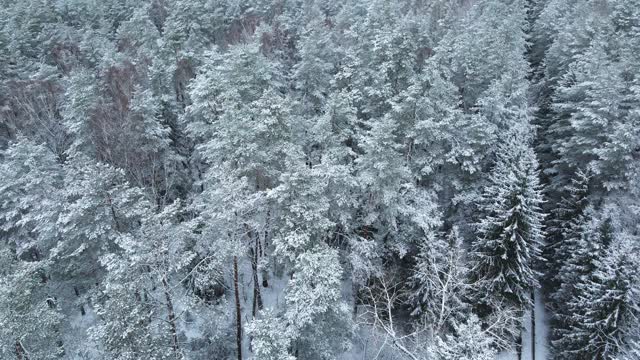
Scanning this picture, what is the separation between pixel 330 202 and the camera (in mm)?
21984

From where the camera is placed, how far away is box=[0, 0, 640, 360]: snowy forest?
1809 cm

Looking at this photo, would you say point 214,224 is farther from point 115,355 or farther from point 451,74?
point 451,74

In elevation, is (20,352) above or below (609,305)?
above

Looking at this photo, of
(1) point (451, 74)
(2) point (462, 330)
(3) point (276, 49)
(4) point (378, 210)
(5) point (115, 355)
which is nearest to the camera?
(2) point (462, 330)

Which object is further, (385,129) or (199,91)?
(199,91)

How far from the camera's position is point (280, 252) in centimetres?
1944

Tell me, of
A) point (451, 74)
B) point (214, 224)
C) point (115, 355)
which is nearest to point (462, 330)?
point (214, 224)

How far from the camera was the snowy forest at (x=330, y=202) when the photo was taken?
18.1 m

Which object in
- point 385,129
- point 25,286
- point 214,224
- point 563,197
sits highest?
point 385,129

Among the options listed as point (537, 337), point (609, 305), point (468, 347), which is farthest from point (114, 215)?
point (537, 337)

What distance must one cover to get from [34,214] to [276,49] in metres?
21.2

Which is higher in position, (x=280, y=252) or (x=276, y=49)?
(x=276, y=49)

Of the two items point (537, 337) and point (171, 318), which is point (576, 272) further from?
point (171, 318)

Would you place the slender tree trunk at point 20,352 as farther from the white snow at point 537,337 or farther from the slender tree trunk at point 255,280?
the white snow at point 537,337
